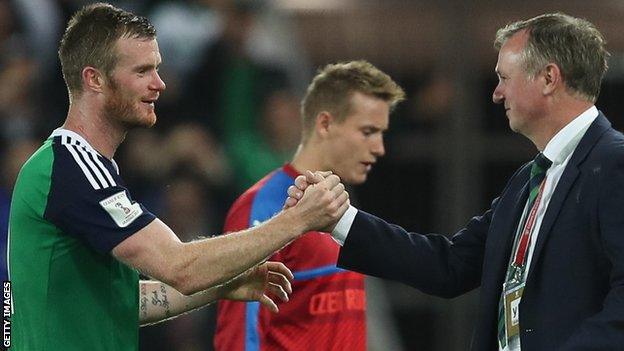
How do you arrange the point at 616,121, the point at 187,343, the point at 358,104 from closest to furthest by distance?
1. the point at 358,104
2. the point at 187,343
3. the point at 616,121

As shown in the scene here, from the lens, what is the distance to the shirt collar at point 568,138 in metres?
4.28

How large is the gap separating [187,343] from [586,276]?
4.41m

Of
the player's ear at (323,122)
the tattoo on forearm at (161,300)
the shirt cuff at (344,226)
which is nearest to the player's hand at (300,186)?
the shirt cuff at (344,226)

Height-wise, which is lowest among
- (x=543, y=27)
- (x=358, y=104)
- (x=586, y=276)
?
(x=586, y=276)

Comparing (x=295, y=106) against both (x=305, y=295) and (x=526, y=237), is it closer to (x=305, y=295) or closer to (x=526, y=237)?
(x=305, y=295)

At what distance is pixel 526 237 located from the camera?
425cm

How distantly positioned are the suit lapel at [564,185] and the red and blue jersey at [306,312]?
1.27 meters

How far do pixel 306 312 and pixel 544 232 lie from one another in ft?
4.51

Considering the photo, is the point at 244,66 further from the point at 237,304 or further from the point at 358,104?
the point at 237,304

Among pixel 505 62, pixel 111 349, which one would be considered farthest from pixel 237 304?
pixel 505 62

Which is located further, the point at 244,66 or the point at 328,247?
the point at 244,66

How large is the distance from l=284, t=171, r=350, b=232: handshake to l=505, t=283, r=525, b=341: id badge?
0.65m

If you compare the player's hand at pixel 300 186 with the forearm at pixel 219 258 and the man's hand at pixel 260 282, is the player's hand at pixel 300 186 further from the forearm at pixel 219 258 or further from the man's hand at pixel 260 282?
the forearm at pixel 219 258

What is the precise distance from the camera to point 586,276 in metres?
4.02
